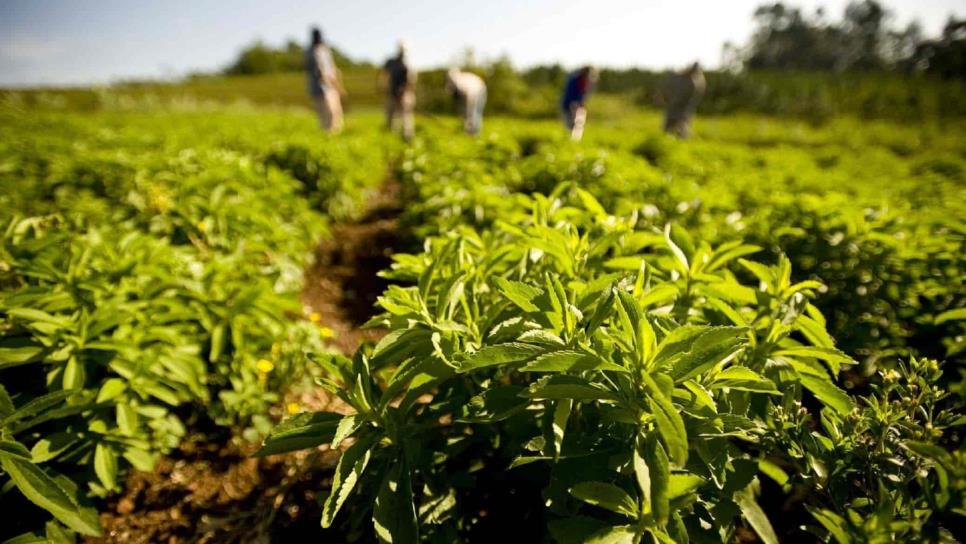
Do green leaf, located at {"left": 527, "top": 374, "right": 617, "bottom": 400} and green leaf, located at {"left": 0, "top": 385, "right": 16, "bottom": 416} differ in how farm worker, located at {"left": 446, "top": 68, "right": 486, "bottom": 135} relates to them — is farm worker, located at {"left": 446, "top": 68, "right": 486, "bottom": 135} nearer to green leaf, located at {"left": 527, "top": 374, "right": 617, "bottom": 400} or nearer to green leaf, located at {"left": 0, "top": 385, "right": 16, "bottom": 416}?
green leaf, located at {"left": 0, "top": 385, "right": 16, "bottom": 416}

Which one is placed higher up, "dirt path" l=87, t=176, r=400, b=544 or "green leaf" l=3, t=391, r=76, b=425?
"green leaf" l=3, t=391, r=76, b=425

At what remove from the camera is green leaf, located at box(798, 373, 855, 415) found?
1.21 metres

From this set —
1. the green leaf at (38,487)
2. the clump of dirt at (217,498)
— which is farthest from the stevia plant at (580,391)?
the green leaf at (38,487)

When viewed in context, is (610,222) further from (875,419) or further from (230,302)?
(230,302)

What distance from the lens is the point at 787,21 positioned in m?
80.8

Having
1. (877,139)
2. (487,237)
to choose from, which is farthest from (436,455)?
(877,139)

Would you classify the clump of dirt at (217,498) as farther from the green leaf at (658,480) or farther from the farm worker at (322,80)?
the farm worker at (322,80)

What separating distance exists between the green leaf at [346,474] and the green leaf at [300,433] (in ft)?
0.35

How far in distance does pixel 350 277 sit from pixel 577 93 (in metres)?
8.80

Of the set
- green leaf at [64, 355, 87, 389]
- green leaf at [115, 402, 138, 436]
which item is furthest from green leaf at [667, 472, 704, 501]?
green leaf at [64, 355, 87, 389]

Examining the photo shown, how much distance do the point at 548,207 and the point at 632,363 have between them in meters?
1.16

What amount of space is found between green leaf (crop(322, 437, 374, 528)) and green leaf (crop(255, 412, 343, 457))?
0.35 feet

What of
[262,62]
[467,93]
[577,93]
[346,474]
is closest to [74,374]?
[346,474]

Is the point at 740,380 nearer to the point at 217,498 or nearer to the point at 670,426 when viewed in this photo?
the point at 670,426
